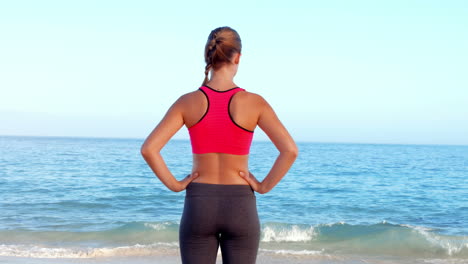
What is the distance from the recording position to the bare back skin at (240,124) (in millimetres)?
2828

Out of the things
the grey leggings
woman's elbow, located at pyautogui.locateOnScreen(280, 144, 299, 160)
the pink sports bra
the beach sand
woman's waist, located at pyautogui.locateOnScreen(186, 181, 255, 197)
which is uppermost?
the pink sports bra

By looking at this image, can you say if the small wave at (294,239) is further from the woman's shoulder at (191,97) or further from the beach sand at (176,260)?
the woman's shoulder at (191,97)

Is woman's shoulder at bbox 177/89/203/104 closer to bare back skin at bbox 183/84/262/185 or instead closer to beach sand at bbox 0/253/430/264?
bare back skin at bbox 183/84/262/185

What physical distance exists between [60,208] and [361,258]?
29.6 ft

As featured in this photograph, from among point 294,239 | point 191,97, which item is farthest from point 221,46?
point 294,239

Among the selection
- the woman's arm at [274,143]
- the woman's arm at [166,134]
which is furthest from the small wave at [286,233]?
the woman's arm at [166,134]

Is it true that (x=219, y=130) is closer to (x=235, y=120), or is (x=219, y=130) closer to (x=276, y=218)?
(x=235, y=120)

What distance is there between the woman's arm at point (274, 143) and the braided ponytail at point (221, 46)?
302 mm

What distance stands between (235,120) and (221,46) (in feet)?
1.30

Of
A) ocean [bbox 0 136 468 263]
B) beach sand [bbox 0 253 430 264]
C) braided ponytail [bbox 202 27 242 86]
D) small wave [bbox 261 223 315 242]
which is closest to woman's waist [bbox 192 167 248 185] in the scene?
braided ponytail [bbox 202 27 242 86]

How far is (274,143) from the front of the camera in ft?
9.63

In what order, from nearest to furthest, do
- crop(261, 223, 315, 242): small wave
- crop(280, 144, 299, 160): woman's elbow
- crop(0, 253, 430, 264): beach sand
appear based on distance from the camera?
crop(280, 144, 299, 160): woman's elbow < crop(0, 253, 430, 264): beach sand < crop(261, 223, 315, 242): small wave

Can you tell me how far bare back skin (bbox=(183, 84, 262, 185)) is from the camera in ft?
9.28

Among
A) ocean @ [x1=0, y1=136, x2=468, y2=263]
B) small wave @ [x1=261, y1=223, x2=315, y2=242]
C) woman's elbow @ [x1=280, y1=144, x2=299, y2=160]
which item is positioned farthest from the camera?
small wave @ [x1=261, y1=223, x2=315, y2=242]
